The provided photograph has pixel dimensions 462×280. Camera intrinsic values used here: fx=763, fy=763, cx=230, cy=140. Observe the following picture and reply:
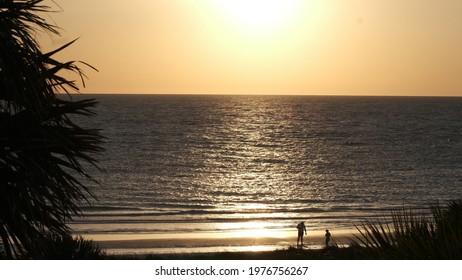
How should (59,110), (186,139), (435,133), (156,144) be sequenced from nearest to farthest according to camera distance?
(59,110)
(156,144)
(186,139)
(435,133)

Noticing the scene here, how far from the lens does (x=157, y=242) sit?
2736cm

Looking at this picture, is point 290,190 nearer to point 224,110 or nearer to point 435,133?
point 435,133

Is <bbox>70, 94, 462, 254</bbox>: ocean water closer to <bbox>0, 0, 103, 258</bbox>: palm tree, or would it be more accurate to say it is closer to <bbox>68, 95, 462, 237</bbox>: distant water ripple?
<bbox>68, 95, 462, 237</bbox>: distant water ripple

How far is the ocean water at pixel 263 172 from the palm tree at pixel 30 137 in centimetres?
2293

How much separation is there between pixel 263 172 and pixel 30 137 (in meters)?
58.9

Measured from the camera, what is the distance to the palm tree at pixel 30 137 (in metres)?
6.34

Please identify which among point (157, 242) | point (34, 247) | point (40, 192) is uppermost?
point (40, 192)

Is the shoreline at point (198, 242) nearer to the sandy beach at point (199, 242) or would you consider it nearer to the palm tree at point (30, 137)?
the sandy beach at point (199, 242)

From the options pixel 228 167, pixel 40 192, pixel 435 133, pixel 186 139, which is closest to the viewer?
pixel 40 192

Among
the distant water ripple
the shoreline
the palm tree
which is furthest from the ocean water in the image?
the palm tree

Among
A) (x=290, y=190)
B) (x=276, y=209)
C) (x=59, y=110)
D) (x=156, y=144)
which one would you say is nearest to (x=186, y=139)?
(x=156, y=144)

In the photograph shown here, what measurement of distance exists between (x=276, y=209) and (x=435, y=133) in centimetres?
7096

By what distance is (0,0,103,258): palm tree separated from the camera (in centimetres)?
634

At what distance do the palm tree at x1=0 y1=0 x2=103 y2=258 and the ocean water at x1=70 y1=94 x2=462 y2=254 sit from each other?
2293cm
